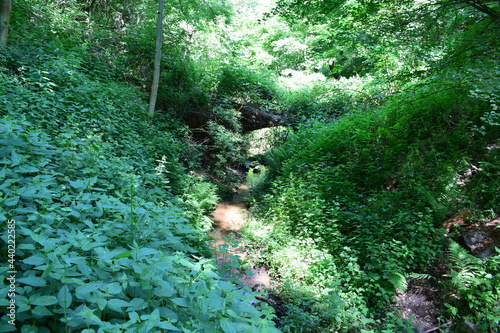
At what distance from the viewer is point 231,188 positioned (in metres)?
9.71

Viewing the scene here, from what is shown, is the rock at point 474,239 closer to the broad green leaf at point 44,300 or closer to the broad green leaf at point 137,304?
the broad green leaf at point 137,304

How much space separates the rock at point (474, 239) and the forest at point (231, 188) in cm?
4

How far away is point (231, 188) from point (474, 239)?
22.8 ft

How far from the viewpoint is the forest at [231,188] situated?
1577 millimetres

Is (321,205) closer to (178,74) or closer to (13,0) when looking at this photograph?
(178,74)

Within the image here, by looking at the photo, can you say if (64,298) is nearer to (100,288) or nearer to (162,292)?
(100,288)

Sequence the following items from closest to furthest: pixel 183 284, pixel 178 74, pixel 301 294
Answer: pixel 183 284 < pixel 301 294 < pixel 178 74

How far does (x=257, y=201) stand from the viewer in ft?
27.3

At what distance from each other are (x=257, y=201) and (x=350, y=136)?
3289 mm

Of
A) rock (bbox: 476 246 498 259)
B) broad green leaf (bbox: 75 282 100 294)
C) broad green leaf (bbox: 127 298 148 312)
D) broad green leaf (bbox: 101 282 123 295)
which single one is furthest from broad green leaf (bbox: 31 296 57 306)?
rock (bbox: 476 246 498 259)

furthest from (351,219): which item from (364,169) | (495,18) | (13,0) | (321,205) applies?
(13,0)

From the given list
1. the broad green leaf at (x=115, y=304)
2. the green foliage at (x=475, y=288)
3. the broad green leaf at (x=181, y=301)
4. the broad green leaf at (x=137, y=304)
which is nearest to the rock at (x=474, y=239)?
the green foliage at (x=475, y=288)

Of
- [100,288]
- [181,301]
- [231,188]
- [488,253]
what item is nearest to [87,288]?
[100,288]

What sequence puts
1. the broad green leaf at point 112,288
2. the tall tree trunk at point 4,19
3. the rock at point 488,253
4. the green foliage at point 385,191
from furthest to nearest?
the tall tree trunk at point 4,19 < the green foliage at point 385,191 < the rock at point 488,253 < the broad green leaf at point 112,288
